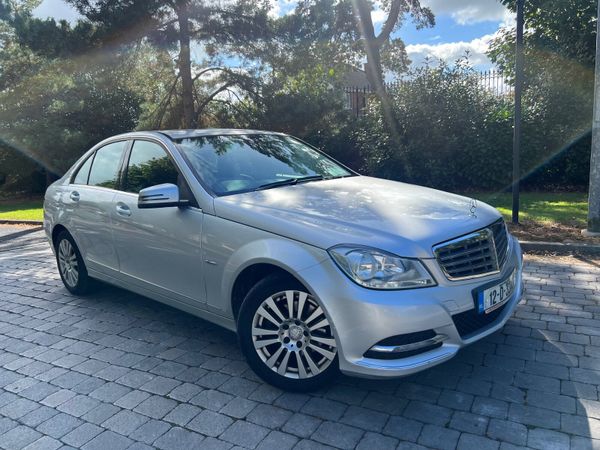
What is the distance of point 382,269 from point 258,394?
1186 millimetres

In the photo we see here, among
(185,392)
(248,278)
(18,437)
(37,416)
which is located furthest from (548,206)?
(18,437)

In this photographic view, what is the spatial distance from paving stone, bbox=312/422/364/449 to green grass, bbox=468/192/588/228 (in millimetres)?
5955

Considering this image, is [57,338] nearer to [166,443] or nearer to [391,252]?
[166,443]

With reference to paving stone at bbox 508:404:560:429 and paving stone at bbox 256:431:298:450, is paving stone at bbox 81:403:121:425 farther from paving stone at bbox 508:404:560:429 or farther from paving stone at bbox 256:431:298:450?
paving stone at bbox 508:404:560:429

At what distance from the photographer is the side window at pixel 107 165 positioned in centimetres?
482

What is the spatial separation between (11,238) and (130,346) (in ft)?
24.4

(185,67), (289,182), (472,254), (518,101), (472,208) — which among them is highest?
(185,67)

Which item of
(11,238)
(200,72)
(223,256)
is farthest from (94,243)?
(200,72)

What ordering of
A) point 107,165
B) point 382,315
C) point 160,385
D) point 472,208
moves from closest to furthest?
1. point 382,315
2. point 160,385
3. point 472,208
4. point 107,165

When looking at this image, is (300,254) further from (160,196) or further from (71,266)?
(71,266)

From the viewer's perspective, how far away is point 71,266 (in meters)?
5.44

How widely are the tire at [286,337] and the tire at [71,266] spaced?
2.68 metres

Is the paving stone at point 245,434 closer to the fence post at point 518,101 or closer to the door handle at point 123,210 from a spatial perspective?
the door handle at point 123,210

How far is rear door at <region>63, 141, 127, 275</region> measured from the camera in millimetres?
4691
